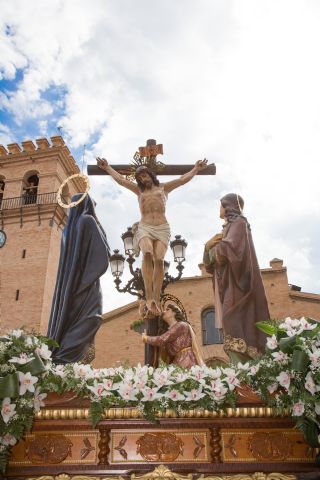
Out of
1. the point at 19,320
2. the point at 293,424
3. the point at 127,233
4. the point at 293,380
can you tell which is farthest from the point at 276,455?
the point at 19,320

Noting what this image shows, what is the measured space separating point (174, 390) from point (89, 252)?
2.92 meters

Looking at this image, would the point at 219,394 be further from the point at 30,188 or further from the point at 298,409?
the point at 30,188

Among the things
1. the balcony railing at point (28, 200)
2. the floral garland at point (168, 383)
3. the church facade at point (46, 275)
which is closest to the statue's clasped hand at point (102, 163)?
the floral garland at point (168, 383)

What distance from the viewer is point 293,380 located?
426 cm

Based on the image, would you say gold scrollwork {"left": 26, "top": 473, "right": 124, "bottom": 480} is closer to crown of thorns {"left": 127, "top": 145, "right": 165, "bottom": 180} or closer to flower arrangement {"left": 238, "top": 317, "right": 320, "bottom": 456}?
flower arrangement {"left": 238, "top": 317, "right": 320, "bottom": 456}

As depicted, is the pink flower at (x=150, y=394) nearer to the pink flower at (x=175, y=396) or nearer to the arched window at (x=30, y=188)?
the pink flower at (x=175, y=396)

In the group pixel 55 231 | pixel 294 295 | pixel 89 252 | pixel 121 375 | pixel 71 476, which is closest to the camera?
pixel 71 476

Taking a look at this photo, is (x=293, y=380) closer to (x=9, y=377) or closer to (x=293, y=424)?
(x=293, y=424)

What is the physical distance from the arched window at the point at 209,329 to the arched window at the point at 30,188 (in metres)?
14.2

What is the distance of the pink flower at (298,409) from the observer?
13.3ft

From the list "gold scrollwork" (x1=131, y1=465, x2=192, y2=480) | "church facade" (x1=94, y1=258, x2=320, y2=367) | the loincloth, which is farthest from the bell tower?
"gold scrollwork" (x1=131, y1=465, x2=192, y2=480)

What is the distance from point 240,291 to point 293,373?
1.69 m

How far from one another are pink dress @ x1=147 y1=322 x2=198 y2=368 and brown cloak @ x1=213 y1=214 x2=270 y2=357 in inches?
20.3

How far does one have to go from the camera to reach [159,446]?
429 centimetres
